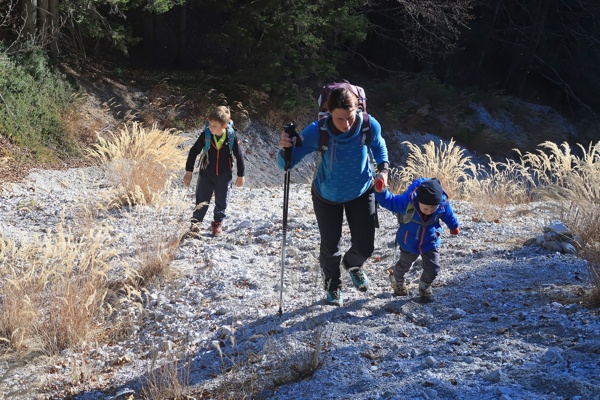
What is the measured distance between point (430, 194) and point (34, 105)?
10472 millimetres

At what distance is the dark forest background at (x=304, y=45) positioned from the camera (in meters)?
13.3

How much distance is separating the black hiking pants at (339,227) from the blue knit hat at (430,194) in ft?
1.27

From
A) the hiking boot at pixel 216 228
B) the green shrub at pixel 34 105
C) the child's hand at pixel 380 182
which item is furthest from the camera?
the green shrub at pixel 34 105

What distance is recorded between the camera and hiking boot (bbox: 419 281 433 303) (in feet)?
16.2

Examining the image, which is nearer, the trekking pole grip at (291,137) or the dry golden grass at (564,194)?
the trekking pole grip at (291,137)

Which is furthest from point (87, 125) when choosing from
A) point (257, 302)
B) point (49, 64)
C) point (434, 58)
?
point (434, 58)

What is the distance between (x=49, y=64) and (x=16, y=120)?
220cm

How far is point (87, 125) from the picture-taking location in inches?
536

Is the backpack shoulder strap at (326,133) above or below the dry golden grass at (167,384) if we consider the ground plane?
above

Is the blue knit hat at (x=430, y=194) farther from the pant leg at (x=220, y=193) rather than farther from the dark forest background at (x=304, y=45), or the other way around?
the dark forest background at (x=304, y=45)

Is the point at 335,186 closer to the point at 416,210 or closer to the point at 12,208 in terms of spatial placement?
the point at 416,210

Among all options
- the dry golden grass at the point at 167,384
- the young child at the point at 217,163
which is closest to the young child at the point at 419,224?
the dry golden grass at the point at 167,384

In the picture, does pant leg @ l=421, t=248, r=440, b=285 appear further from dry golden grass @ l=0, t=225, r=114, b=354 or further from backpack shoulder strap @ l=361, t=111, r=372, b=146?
dry golden grass @ l=0, t=225, r=114, b=354

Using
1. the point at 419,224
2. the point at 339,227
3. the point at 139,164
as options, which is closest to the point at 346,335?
the point at 339,227
